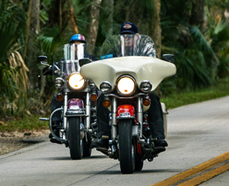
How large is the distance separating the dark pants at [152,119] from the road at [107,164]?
0.46 metres

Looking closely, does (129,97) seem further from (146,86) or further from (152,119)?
(152,119)

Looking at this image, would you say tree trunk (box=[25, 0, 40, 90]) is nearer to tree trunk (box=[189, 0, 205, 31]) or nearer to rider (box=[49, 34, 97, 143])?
rider (box=[49, 34, 97, 143])

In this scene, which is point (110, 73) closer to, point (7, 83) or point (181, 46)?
point (7, 83)

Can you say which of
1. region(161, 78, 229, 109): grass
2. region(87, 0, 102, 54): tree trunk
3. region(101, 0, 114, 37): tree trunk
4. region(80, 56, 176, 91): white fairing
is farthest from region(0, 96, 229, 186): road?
region(101, 0, 114, 37): tree trunk

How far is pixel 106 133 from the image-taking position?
7.25m


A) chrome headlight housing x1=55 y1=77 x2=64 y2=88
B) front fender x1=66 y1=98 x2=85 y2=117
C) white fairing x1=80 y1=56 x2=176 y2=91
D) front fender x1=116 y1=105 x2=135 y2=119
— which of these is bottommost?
front fender x1=66 y1=98 x2=85 y2=117

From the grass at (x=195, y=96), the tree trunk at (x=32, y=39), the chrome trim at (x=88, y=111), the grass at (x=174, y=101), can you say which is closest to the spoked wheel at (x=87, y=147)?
the chrome trim at (x=88, y=111)

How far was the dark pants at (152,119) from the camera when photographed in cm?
721

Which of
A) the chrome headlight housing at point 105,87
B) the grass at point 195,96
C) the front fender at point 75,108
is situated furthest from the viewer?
the grass at point 195,96

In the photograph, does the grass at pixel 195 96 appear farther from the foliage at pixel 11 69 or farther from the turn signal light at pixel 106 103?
the turn signal light at pixel 106 103

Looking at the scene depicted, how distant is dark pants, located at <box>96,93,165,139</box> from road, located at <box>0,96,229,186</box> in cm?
46

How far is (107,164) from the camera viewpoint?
8.14 meters

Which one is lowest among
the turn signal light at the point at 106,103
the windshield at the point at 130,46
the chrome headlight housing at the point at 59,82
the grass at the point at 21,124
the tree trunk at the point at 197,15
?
the grass at the point at 21,124

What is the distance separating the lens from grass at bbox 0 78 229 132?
42.9 ft
